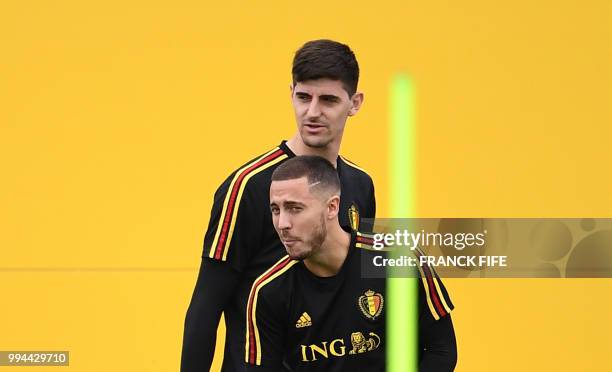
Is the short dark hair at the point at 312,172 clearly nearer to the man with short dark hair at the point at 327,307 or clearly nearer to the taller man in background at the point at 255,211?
the man with short dark hair at the point at 327,307

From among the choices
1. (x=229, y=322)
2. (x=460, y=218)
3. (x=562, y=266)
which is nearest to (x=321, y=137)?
(x=229, y=322)

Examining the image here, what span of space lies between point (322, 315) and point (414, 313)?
330 millimetres

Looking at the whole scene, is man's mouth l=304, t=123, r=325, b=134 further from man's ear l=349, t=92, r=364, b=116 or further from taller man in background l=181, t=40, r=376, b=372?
man's ear l=349, t=92, r=364, b=116

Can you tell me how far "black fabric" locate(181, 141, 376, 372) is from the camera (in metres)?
5.12

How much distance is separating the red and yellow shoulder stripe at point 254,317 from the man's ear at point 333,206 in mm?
225

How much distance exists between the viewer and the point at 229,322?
17.4 feet

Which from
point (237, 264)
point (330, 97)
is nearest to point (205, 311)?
point (237, 264)

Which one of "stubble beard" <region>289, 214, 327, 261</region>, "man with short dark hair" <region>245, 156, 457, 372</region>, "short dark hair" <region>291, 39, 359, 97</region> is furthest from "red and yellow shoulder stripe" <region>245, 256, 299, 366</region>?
"short dark hair" <region>291, 39, 359, 97</region>

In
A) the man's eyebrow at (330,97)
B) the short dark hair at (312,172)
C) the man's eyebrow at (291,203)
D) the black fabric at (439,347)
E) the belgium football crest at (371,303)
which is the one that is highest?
the man's eyebrow at (330,97)

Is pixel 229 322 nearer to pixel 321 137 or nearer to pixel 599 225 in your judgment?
pixel 321 137

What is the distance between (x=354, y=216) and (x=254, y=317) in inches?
24.0

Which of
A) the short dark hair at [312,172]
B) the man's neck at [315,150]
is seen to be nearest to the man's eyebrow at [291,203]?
the short dark hair at [312,172]

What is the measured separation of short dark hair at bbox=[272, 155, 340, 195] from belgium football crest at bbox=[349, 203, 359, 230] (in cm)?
29

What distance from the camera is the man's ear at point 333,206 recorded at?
4891mm
